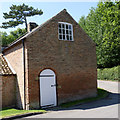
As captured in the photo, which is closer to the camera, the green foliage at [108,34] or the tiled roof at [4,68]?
the tiled roof at [4,68]

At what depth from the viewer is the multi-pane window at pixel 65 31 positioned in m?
13.5

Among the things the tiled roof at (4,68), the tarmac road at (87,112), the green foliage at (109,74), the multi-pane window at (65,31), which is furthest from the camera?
the green foliage at (109,74)

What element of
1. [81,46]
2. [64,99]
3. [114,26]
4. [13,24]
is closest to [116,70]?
[114,26]

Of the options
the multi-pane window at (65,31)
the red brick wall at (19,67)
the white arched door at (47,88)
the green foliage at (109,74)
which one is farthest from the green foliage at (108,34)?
the red brick wall at (19,67)

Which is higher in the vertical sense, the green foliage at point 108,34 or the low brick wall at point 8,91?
the green foliage at point 108,34

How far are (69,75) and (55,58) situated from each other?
6.61 feet

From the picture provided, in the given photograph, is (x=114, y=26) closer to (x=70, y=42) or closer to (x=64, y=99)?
(x=70, y=42)

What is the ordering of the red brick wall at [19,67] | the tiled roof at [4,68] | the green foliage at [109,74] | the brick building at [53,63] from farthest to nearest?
the green foliage at [109,74] < the tiled roof at [4,68] < the red brick wall at [19,67] < the brick building at [53,63]

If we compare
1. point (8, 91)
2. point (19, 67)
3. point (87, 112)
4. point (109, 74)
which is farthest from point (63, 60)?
point (109, 74)

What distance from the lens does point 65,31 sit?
13.7m

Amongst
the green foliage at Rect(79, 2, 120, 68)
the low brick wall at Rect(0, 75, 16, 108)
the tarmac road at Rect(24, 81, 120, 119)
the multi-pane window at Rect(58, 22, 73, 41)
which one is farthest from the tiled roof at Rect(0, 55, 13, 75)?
the green foliage at Rect(79, 2, 120, 68)

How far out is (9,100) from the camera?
12133 millimetres

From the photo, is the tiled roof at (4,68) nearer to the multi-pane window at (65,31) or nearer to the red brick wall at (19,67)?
the red brick wall at (19,67)

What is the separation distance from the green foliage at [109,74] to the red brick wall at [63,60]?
550 inches
